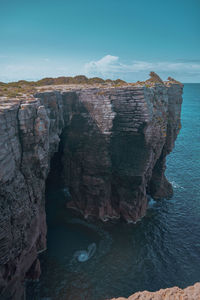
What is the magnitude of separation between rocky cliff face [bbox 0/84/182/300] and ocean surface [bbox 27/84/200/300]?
271cm

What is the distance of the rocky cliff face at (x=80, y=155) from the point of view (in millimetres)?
22578

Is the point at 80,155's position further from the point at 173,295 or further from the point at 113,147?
the point at 173,295

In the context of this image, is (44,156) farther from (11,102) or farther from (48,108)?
(48,108)

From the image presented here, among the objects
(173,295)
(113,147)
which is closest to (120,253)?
(113,147)

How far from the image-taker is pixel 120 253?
35.8 metres

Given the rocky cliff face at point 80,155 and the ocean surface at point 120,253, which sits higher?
the rocky cliff face at point 80,155

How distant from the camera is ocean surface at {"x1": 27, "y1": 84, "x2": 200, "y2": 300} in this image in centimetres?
3009

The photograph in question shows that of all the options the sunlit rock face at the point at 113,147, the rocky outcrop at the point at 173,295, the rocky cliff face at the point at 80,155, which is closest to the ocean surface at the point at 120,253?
the rocky cliff face at the point at 80,155

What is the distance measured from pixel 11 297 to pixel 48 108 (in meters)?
25.0

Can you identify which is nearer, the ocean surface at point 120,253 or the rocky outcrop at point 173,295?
the rocky outcrop at point 173,295

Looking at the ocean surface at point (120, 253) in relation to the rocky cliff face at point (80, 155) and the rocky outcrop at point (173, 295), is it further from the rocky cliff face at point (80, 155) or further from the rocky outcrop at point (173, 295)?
the rocky outcrop at point (173, 295)

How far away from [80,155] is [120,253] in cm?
1876

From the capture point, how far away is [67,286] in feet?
98.5

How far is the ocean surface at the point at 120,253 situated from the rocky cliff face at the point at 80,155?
8.88 ft
